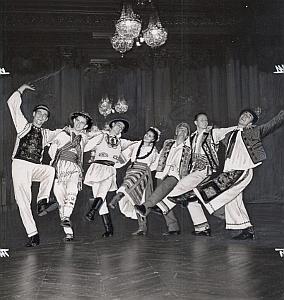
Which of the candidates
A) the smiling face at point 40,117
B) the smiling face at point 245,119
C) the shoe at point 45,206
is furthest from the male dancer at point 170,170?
the smiling face at point 40,117

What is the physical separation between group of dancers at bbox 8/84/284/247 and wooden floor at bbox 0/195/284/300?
3.0 inches

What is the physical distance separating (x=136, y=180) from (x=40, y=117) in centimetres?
96

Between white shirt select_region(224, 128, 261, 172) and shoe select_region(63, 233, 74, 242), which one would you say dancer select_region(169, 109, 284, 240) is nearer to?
white shirt select_region(224, 128, 261, 172)

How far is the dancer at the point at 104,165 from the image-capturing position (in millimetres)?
4539

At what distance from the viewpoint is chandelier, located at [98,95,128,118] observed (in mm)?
4480

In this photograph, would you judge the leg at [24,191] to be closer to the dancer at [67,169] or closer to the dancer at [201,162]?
the dancer at [67,169]

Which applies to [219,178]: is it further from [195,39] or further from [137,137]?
[195,39]

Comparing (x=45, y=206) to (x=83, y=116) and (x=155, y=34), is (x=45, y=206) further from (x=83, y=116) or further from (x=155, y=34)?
(x=155, y=34)

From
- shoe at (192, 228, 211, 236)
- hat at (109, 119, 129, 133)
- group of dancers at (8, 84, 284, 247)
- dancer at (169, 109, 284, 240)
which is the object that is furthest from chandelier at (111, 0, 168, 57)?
shoe at (192, 228, 211, 236)

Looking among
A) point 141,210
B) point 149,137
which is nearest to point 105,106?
point 149,137

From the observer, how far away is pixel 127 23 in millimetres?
4523

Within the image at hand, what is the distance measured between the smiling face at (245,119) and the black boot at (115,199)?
46.2 inches

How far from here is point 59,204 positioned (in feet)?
14.9

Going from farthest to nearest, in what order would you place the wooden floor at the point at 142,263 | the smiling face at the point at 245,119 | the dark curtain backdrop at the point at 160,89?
the smiling face at the point at 245,119
the dark curtain backdrop at the point at 160,89
the wooden floor at the point at 142,263
